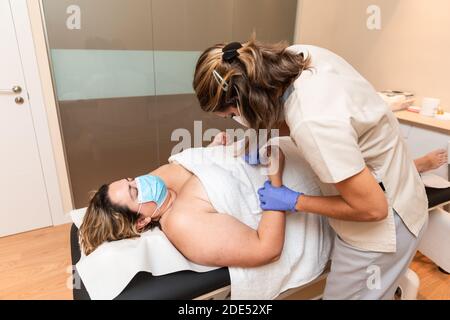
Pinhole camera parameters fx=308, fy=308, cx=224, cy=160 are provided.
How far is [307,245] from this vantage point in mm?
1153

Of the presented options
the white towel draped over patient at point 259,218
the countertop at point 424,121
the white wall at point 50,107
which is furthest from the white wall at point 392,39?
the white wall at point 50,107

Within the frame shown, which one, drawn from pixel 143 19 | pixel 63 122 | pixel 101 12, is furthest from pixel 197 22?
pixel 63 122

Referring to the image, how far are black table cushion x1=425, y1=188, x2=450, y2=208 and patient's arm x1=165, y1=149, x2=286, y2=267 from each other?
807 millimetres

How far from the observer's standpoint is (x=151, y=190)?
121cm

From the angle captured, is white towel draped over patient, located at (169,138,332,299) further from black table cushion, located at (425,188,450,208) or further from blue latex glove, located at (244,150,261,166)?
black table cushion, located at (425,188,450,208)

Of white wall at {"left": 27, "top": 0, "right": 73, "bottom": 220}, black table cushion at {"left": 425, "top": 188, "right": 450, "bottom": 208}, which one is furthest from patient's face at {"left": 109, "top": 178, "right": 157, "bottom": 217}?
black table cushion at {"left": 425, "top": 188, "right": 450, "bottom": 208}

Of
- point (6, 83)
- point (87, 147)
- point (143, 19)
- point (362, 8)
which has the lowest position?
point (87, 147)

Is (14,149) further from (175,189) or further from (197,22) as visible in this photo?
(197,22)

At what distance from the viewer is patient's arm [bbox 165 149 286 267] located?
3.27ft

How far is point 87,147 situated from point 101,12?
0.89m

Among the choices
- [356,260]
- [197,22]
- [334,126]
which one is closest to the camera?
[334,126]

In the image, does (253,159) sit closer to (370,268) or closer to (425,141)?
(370,268)

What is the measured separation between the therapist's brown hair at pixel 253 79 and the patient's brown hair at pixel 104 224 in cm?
57

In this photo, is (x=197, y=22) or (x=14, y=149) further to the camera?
(x=197, y=22)
